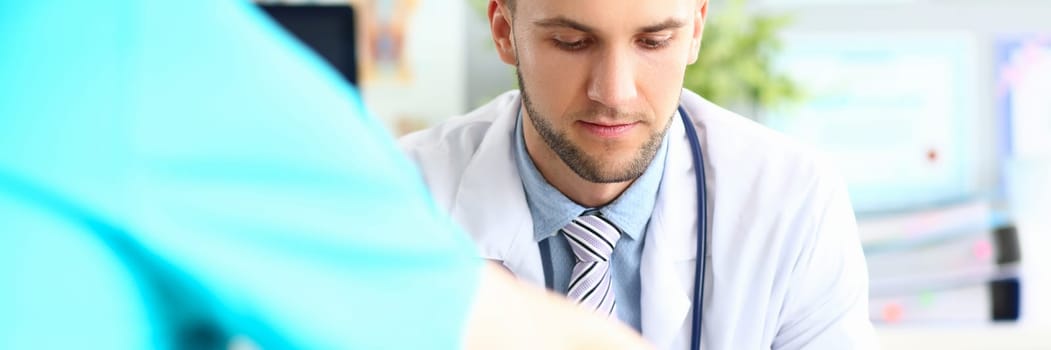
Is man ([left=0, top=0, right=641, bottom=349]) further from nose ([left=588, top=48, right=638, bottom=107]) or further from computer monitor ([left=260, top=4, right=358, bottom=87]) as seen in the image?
computer monitor ([left=260, top=4, right=358, bottom=87])

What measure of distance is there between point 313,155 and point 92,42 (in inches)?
2.8

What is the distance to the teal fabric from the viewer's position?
311 millimetres

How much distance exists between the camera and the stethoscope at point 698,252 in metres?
1.27

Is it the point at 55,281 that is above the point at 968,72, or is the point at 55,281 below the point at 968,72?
below

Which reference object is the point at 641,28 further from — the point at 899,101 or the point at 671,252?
the point at 899,101

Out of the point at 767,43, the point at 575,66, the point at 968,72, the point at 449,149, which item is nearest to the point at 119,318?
the point at 575,66

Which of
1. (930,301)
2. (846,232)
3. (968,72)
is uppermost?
(968,72)

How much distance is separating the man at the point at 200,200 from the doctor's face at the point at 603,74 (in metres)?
0.86

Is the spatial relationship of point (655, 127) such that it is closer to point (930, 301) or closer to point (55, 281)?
point (55, 281)

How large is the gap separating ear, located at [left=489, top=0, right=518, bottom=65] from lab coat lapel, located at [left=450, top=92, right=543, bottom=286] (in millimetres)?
87

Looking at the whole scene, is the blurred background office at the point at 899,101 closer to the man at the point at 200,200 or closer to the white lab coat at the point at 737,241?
the white lab coat at the point at 737,241

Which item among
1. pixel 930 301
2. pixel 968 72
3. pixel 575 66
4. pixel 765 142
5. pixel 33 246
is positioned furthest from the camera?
pixel 968 72

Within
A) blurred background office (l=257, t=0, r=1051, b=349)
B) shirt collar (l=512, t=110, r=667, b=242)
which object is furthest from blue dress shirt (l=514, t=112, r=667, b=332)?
blurred background office (l=257, t=0, r=1051, b=349)

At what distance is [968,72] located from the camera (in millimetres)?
2986
